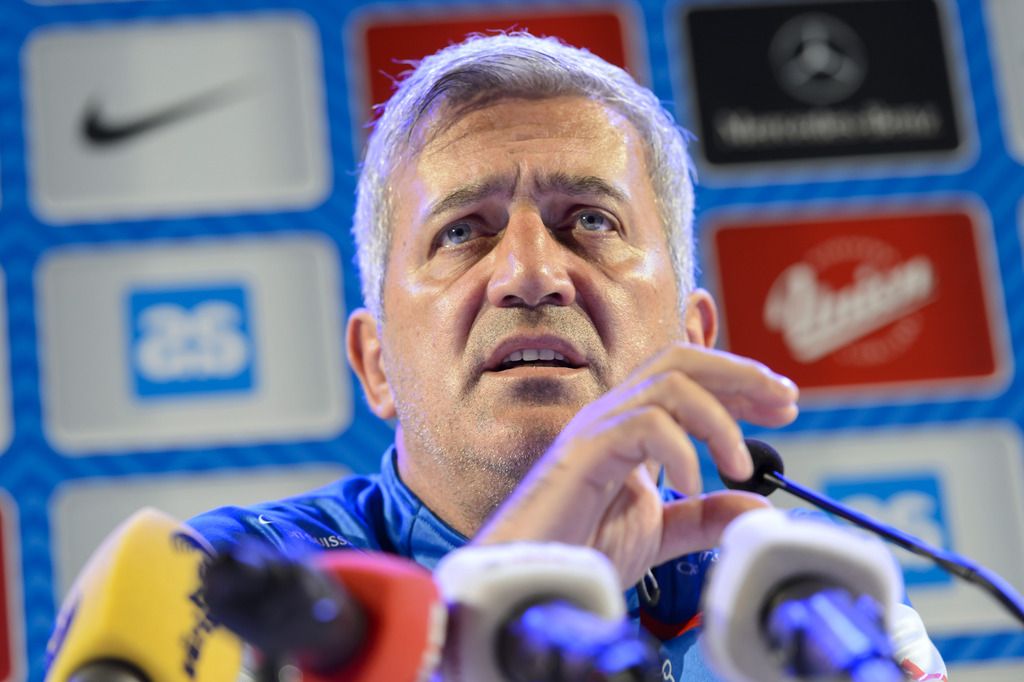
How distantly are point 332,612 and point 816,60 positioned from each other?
2781 mm

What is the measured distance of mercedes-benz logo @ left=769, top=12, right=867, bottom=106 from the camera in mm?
3244

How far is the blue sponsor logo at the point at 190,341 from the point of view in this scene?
2.92 metres

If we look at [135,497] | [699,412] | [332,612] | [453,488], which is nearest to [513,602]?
[332,612]

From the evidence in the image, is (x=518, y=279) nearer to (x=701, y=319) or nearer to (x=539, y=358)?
(x=539, y=358)

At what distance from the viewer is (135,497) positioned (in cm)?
287

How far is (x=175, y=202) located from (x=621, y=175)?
4.70 ft

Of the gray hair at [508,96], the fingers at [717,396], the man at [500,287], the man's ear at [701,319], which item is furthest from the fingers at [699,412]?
the man's ear at [701,319]

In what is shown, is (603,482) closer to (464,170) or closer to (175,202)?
(464,170)

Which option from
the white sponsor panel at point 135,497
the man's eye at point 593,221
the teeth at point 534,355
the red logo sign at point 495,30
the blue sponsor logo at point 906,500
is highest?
the red logo sign at point 495,30

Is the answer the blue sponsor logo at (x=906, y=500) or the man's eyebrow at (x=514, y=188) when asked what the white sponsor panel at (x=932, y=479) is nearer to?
the blue sponsor logo at (x=906, y=500)

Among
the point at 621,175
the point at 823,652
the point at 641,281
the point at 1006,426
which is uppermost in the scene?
the point at 621,175

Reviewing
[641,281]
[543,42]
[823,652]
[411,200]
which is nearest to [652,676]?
[823,652]

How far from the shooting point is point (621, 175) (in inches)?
74.2

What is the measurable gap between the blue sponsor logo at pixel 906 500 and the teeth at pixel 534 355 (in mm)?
1539
